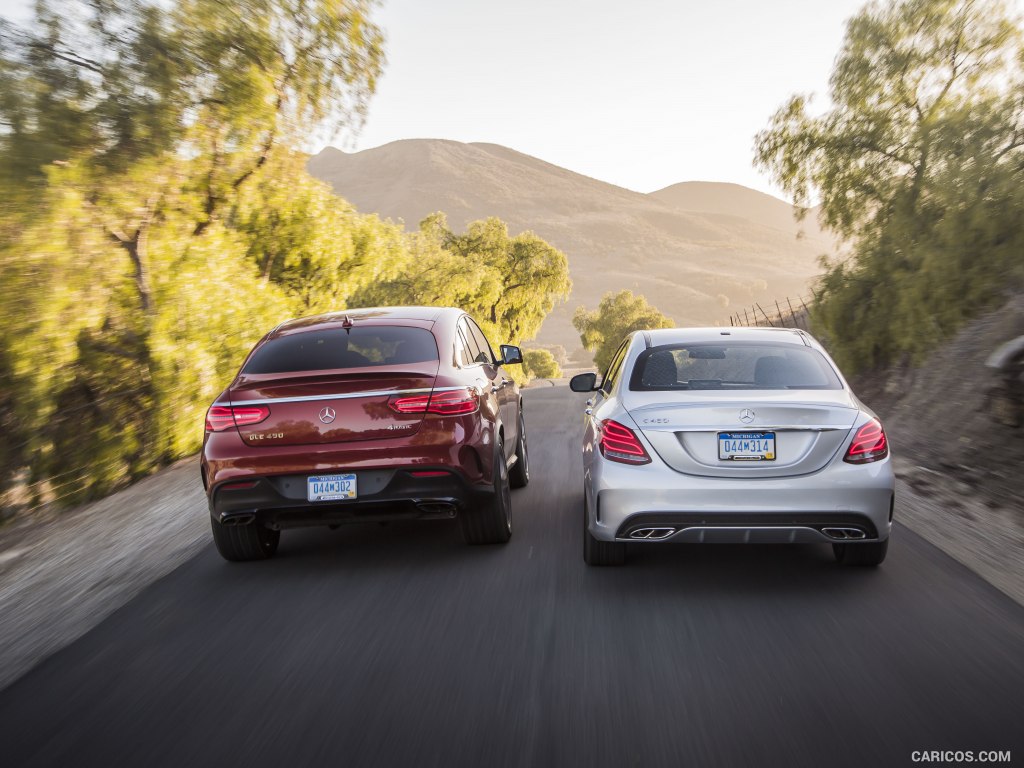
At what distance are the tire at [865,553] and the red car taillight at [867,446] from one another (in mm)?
643

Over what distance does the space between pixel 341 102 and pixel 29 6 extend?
19.0 feet

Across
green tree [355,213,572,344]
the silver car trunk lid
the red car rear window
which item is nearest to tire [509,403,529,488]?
the red car rear window

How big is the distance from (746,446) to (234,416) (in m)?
3.12

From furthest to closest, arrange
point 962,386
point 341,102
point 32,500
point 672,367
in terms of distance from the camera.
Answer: point 341,102, point 962,386, point 32,500, point 672,367

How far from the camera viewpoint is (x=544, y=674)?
151 inches

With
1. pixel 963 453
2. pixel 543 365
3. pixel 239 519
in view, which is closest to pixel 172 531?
pixel 239 519

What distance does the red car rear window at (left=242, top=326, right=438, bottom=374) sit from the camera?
19.1ft

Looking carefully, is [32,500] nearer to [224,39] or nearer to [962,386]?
[224,39]

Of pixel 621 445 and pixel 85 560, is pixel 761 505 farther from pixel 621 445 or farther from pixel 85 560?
pixel 85 560

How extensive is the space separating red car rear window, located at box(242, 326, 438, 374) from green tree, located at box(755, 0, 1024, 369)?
9.87 meters

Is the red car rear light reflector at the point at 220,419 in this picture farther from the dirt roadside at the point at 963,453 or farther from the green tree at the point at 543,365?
the green tree at the point at 543,365

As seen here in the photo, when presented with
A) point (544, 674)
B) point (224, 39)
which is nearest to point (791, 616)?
point (544, 674)

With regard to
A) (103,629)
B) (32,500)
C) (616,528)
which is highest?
(616,528)

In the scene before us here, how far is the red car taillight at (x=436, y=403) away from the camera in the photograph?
5488 mm
